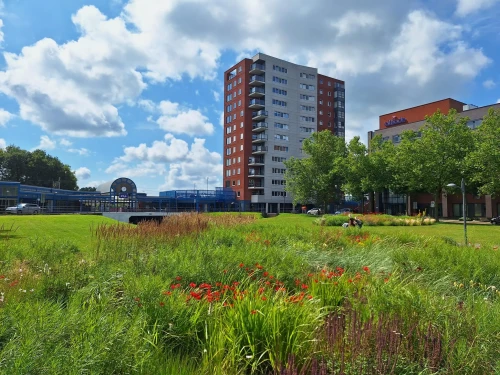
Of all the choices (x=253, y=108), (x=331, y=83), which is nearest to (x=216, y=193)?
(x=253, y=108)

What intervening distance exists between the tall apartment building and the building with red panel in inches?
773

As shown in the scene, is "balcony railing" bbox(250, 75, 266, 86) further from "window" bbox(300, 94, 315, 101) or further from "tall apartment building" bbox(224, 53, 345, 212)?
"window" bbox(300, 94, 315, 101)

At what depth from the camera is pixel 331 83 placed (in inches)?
4040

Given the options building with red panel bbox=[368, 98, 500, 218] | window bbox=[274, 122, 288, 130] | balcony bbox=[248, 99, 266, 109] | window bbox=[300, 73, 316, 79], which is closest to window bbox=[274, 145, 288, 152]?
window bbox=[274, 122, 288, 130]

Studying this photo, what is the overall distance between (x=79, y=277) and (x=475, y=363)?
18.4ft

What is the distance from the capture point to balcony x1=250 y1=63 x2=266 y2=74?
276 feet

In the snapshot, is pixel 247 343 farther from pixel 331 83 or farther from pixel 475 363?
pixel 331 83

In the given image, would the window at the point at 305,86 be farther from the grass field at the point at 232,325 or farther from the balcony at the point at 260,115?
the grass field at the point at 232,325

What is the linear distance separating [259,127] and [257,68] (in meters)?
13.9

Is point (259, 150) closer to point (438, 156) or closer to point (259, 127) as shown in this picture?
point (259, 127)

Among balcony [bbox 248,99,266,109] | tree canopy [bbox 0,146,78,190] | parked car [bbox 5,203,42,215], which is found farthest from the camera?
tree canopy [bbox 0,146,78,190]

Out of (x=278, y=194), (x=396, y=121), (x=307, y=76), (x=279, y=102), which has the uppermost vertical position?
(x=307, y=76)

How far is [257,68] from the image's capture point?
8444cm

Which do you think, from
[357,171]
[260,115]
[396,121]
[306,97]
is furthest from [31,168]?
[396,121]
